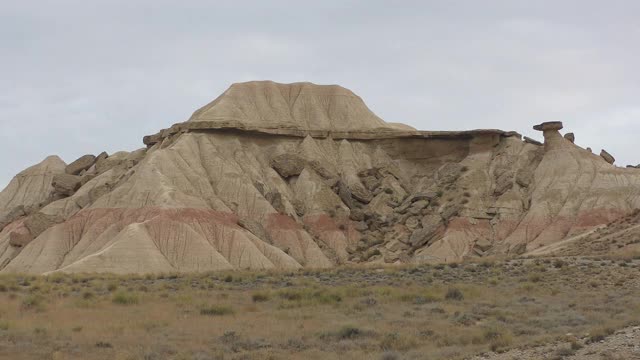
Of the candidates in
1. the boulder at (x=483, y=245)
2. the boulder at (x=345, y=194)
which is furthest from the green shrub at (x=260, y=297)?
the boulder at (x=345, y=194)

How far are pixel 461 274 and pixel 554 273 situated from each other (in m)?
4.27

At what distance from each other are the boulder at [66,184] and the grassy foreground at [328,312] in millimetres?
51778

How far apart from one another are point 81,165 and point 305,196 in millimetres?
28101

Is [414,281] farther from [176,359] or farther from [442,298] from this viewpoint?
[176,359]

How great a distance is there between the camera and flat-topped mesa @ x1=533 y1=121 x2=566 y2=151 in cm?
9219

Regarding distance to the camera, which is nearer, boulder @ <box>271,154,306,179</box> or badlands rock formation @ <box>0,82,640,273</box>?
badlands rock formation @ <box>0,82,640,273</box>

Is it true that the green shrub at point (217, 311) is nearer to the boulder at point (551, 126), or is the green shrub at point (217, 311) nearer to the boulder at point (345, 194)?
the boulder at point (345, 194)

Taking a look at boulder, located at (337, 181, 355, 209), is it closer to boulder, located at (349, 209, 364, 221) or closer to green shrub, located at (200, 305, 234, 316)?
boulder, located at (349, 209, 364, 221)

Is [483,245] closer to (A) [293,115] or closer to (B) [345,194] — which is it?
(B) [345,194]

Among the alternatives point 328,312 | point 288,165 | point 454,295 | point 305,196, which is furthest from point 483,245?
point 328,312

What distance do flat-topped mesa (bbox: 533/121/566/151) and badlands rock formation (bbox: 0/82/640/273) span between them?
0.47 ft

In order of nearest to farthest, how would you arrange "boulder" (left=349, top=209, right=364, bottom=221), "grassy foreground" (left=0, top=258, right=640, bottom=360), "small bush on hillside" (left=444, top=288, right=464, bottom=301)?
1. "grassy foreground" (left=0, top=258, right=640, bottom=360)
2. "small bush on hillside" (left=444, top=288, right=464, bottom=301)
3. "boulder" (left=349, top=209, right=364, bottom=221)

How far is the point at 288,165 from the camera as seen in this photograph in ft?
302

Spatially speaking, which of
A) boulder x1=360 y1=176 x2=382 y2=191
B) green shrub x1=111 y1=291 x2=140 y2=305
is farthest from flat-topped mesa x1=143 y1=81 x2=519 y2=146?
green shrub x1=111 y1=291 x2=140 y2=305
